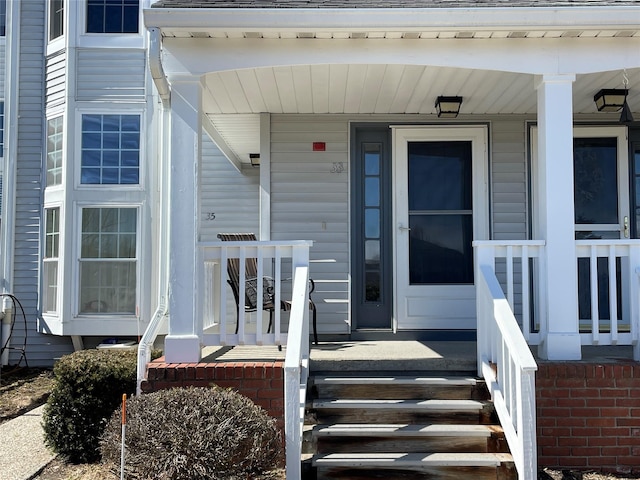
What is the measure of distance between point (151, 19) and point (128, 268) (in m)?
4.35

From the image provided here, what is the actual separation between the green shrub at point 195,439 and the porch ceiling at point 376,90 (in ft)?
8.84

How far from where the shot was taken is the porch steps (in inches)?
158

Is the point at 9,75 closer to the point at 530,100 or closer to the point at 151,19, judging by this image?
the point at 151,19

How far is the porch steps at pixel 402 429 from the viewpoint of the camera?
4.01 meters

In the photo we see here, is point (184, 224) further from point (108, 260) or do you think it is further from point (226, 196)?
point (226, 196)

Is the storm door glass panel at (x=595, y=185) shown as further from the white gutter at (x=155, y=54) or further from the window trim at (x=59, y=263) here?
the window trim at (x=59, y=263)

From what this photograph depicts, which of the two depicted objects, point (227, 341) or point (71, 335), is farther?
point (71, 335)

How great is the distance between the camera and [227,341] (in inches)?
188

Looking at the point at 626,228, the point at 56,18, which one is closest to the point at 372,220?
the point at 626,228

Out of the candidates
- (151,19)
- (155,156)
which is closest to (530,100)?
(151,19)

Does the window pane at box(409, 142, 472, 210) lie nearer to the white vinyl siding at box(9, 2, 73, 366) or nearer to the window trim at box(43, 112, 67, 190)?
the window trim at box(43, 112, 67, 190)

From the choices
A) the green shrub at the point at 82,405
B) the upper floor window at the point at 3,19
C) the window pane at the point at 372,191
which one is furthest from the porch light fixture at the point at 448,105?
the upper floor window at the point at 3,19

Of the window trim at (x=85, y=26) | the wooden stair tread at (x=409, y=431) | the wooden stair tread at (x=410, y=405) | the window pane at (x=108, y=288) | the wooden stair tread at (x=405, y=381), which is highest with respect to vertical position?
the window trim at (x=85, y=26)

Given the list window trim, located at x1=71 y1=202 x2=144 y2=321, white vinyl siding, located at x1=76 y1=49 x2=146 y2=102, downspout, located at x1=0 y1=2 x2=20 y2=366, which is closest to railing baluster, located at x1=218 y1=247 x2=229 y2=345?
window trim, located at x1=71 y1=202 x2=144 y2=321
